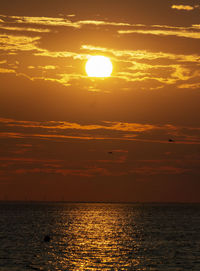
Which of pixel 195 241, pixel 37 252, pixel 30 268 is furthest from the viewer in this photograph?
pixel 195 241

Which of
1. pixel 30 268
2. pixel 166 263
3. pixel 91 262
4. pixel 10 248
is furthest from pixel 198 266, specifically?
pixel 10 248

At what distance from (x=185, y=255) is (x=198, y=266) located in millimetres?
12762

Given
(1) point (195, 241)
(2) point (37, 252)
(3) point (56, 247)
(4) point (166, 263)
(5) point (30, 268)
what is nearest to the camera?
(5) point (30, 268)

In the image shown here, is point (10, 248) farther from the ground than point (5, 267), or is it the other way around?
point (10, 248)

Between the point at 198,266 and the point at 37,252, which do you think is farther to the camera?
the point at 37,252

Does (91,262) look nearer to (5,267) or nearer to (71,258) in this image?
(71,258)

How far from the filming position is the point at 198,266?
246ft

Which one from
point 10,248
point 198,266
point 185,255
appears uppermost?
point 10,248

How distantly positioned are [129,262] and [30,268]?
16.3m

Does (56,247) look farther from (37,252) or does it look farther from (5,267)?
(5,267)

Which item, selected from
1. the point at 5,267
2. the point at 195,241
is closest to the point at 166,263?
the point at 5,267

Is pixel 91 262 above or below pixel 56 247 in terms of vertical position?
below

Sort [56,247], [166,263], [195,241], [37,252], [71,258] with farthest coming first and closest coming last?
[195,241] → [56,247] → [37,252] → [71,258] → [166,263]

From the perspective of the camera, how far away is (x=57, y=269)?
72375 millimetres
